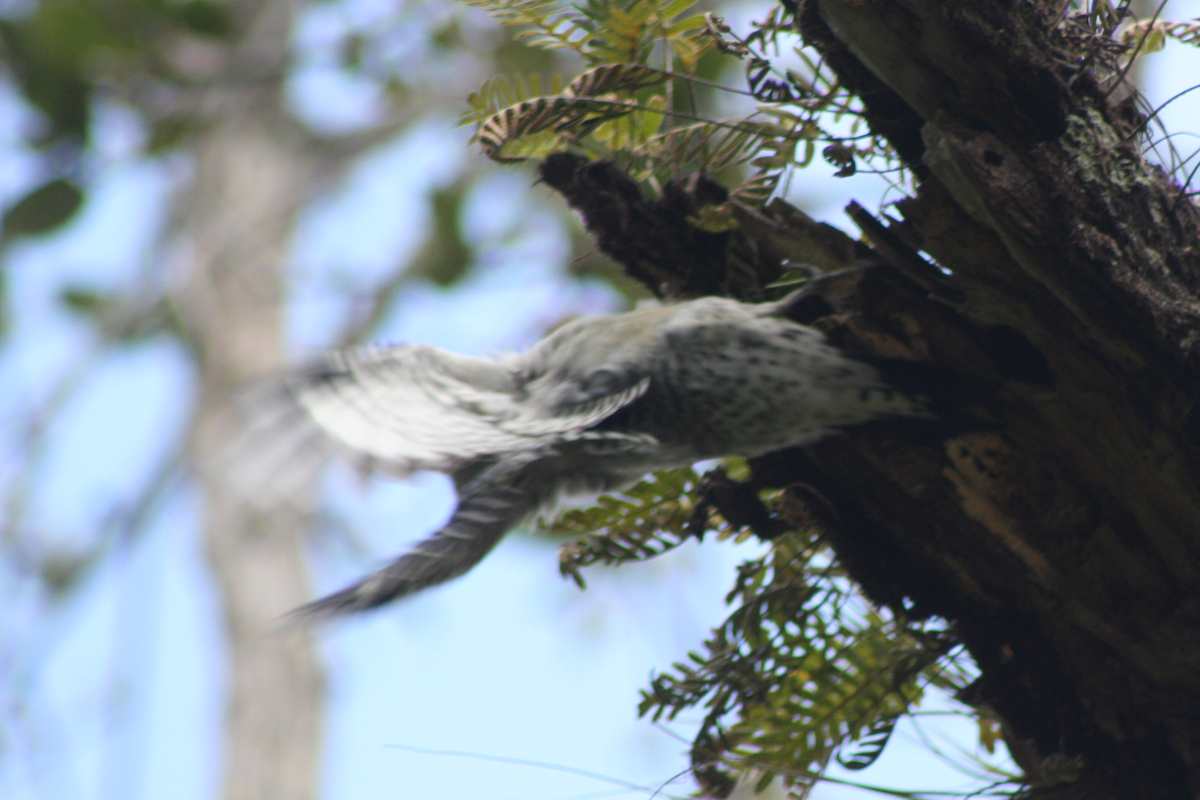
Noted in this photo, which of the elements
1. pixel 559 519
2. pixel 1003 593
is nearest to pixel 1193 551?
pixel 1003 593

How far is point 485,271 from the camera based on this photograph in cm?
414

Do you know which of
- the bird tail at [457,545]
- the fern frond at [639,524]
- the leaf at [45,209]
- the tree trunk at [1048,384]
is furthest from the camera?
the leaf at [45,209]

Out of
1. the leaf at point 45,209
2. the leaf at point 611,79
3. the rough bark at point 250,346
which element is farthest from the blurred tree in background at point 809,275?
the rough bark at point 250,346

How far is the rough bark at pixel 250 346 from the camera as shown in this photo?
473 centimetres

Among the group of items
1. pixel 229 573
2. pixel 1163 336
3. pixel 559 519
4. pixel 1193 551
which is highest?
pixel 229 573

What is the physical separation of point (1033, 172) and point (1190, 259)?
0.18m

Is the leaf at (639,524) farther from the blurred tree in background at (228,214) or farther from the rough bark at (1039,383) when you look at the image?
the blurred tree in background at (228,214)

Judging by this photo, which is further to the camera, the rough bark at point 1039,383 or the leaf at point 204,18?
the leaf at point 204,18

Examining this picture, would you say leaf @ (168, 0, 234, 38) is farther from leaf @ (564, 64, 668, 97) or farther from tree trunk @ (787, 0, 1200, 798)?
tree trunk @ (787, 0, 1200, 798)

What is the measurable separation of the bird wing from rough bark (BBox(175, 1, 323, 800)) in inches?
123

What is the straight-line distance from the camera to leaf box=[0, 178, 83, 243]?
2.92 meters

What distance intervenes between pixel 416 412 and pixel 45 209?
2.17 meters

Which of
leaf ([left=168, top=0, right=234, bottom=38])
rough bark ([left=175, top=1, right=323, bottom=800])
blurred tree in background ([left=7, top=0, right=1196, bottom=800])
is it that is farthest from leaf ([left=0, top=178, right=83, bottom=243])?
blurred tree in background ([left=7, top=0, right=1196, bottom=800])

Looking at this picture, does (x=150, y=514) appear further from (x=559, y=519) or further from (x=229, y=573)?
(x=559, y=519)
